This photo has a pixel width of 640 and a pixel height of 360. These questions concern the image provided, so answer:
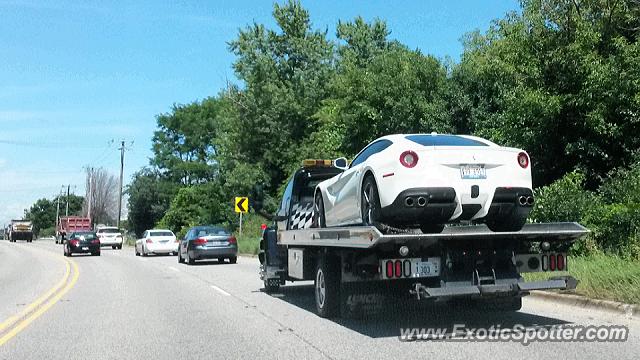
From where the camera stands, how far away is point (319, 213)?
11.1 metres

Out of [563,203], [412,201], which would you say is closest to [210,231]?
[563,203]

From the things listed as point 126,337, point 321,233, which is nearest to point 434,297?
point 321,233

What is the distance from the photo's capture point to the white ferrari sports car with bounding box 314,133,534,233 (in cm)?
812

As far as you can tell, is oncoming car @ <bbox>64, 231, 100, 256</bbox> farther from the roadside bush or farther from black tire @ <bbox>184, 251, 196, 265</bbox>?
the roadside bush

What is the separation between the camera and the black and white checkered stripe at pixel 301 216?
12.3 m

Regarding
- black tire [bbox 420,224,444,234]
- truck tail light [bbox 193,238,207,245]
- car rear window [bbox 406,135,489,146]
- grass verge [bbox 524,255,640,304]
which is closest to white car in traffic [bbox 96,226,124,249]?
truck tail light [bbox 193,238,207,245]

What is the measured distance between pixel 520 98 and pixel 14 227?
258 feet

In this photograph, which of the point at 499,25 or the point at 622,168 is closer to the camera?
the point at 622,168

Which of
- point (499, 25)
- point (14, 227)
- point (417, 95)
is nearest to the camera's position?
point (499, 25)

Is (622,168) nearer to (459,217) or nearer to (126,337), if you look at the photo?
(459,217)

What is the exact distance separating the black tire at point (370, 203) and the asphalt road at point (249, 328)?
142 centimetres

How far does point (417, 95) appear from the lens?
92.6 feet
